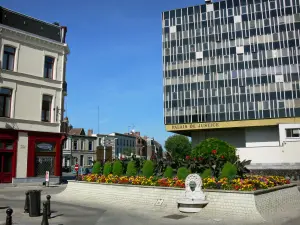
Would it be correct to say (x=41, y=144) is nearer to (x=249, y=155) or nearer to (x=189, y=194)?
(x=189, y=194)

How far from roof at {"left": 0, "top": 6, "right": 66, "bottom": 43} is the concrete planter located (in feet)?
56.8

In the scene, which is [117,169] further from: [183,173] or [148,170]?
[183,173]

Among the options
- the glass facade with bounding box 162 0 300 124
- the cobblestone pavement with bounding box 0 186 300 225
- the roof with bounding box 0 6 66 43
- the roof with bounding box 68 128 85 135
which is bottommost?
the cobblestone pavement with bounding box 0 186 300 225

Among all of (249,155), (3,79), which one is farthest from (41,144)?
(249,155)

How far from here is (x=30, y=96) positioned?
1157 inches

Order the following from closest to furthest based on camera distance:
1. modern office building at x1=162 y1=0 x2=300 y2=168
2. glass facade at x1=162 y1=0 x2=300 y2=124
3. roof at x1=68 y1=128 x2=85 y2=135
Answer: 1. modern office building at x1=162 y1=0 x2=300 y2=168
2. glass facade at x1=162 y1=0 x2=300 y2=124
3. roof at x1=68 y1=128 x2=85 y2=135

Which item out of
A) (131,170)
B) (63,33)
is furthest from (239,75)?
(131,170)

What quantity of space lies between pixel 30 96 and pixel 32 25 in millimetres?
7002

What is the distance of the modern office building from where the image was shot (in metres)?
68.9

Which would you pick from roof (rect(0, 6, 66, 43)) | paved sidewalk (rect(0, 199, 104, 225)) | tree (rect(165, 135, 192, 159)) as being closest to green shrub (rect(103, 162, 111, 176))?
paved sidewalk (rect(0, 199, 104, 225))

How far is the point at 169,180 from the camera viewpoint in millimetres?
15688

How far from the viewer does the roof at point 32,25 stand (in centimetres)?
2889

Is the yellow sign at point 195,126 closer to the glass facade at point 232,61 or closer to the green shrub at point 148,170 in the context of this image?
the glass facade at point 232,61

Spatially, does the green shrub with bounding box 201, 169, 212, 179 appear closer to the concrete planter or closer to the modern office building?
the concrete planter
